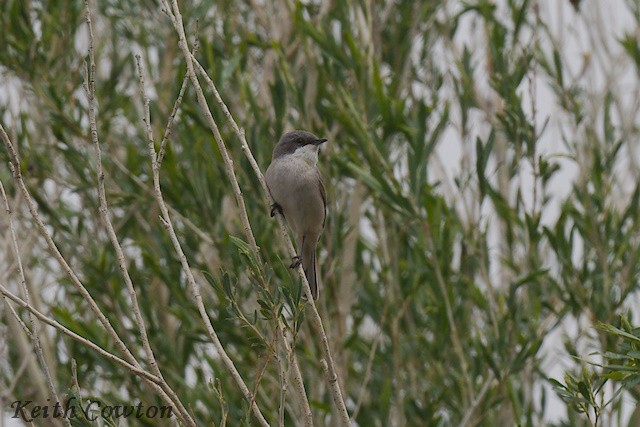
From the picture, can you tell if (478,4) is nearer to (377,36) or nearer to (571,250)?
(377,36)

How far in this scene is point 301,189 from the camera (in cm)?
447

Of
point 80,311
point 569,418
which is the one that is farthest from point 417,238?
point 80,311

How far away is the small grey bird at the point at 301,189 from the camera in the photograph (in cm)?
446

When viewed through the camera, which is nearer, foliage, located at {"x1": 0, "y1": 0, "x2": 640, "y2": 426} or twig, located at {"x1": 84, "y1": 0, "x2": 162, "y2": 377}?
twig, located at {"x1": 84, "y1": 0, "x2": 162, "y2": 377}

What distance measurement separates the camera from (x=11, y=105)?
4.93 meters

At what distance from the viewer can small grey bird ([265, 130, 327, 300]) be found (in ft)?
14.6

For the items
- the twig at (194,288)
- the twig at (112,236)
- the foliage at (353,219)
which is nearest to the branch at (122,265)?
the twig at (112,236)

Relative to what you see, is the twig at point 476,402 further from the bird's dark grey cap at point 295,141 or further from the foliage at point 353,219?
the bird's dark grey cap at point 295,141

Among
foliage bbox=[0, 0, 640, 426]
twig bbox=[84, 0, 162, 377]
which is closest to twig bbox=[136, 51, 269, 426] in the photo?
twig bbox=[84, 0, 162, 377]

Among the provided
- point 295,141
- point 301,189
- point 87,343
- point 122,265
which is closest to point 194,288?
point 122,265

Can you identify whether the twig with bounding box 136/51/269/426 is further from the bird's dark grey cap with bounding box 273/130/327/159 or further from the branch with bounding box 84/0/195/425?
the bird's dark grey cap with bounding box 273/130/327/159

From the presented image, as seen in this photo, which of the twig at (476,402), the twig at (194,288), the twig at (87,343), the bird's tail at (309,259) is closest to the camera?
the twig at (87,343)

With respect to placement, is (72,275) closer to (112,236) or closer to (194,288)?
(112,236)

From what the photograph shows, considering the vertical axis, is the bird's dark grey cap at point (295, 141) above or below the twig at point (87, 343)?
above
